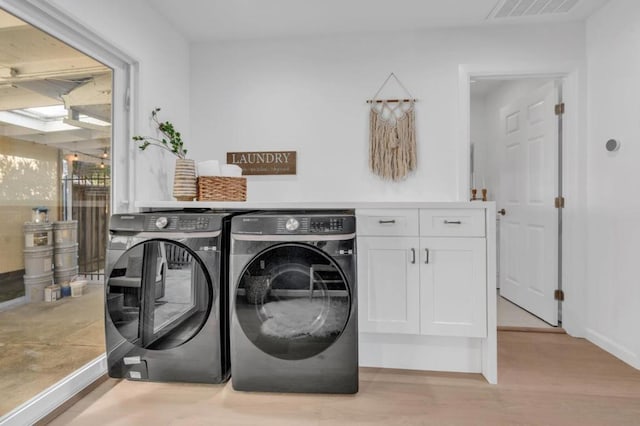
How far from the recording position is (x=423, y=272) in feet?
6.25

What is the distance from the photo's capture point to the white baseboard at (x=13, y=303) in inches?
56.6

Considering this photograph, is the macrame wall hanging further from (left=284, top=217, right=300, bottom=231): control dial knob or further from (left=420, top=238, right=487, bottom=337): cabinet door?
(left=284, top=217, right=300, bottom=231): control dial knob

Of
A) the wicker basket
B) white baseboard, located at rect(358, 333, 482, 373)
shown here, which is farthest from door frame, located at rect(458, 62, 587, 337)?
the wicker basket

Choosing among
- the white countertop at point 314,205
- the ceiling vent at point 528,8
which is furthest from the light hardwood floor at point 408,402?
the ceiling vent at point 528,8

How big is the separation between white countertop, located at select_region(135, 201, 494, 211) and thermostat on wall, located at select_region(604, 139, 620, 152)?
107cm

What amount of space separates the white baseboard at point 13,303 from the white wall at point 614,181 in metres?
3.31

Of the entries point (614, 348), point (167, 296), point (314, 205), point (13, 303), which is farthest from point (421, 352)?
point (13, 303)

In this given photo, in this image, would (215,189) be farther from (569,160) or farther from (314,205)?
(569,160)

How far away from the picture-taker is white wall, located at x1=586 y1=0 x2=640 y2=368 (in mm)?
2068

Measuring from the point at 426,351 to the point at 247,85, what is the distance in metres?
2.37

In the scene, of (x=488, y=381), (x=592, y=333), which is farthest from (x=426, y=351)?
(x=592, y=333)

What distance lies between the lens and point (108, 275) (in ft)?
5.76

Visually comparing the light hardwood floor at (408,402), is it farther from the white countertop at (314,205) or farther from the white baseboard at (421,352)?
the white countertop at (314,205)

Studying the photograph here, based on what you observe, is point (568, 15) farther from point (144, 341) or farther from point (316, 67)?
point (144, 341)
